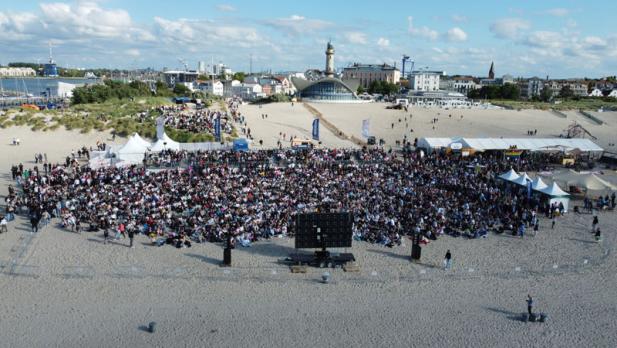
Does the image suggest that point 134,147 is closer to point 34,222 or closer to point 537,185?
point 34,222

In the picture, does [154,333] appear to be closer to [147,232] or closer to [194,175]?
[147,232]

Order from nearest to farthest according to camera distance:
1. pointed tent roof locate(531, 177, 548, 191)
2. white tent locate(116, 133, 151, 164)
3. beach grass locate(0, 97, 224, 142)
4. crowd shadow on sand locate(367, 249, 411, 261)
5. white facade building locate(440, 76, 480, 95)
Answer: crowd shadow on sand locate(367, 249, 411, 261) < pointed tent roof locate(531, 177, 548, 191) < white tent locate(116, 133, 151, 164) < beach grass locate(0, 97, 224, 142) < white facade building locate(440, 76, 480, 95)

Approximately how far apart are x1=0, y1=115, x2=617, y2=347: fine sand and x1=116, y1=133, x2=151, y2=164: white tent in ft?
25.9

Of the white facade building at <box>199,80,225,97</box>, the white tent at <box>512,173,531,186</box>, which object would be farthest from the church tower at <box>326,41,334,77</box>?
the white tent at <box>512,173,531,186</box>

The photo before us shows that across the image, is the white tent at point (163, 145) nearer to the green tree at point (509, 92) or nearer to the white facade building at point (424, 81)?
the green tree at point (509, 92)

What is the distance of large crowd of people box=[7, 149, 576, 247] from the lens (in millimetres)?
14641

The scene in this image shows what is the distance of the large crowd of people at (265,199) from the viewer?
14.6 metres

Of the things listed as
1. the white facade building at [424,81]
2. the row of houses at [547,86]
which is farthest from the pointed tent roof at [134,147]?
the white facade building at [424,81]

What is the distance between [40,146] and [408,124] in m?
31.0

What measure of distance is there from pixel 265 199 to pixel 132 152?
9.23 meters

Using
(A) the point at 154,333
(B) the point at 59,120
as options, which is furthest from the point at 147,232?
(B) the point at 59,120

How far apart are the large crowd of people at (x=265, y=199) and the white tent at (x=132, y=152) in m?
1.22

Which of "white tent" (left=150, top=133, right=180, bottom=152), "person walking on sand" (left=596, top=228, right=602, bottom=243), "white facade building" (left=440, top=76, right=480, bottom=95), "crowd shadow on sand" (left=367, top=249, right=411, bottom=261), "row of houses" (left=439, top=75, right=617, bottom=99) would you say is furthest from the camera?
"white facade building" (left=440, top=76, right=480, bottom=95)

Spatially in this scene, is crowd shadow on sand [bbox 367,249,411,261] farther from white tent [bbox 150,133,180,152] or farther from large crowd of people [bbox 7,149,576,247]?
white tent [bbox 150,133,180,152]
